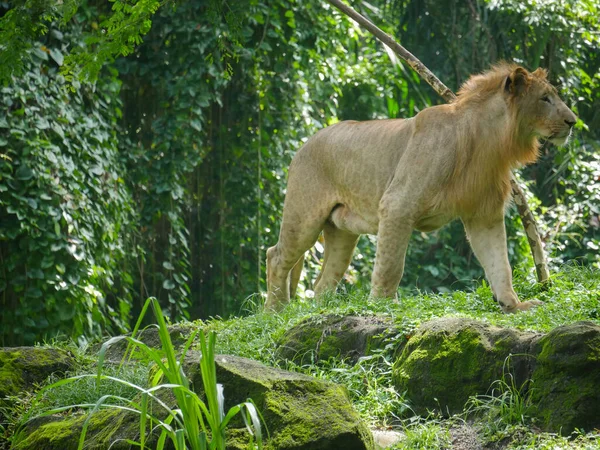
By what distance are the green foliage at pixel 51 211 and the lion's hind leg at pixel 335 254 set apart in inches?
101

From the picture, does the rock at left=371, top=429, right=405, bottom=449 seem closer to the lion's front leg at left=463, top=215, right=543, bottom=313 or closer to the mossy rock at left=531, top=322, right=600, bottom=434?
the mossy rock at left=531, top=322, right=600, bottom=434

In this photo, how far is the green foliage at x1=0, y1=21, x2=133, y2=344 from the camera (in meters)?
8.38

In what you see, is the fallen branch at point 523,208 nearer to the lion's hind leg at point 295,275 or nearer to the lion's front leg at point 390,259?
the lion's front leg at point 390,259

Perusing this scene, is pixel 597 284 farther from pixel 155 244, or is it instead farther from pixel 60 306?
pixel 155 244

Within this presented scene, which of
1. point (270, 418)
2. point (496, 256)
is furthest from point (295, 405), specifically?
point (496, 256)

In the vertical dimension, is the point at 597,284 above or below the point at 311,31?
below

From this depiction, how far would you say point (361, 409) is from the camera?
14.9 feet

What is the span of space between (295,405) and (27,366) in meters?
1.92

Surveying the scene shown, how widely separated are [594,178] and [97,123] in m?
6.83

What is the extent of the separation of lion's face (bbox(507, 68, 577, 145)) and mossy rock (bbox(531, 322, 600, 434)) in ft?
8.04

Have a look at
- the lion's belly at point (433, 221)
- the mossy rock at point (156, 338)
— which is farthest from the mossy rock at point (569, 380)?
the mossy rock at point (156, 338)

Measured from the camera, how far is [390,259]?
6.27 m

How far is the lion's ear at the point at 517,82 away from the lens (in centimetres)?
626

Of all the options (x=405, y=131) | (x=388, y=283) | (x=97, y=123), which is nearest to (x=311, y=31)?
(x=97, y=123)
